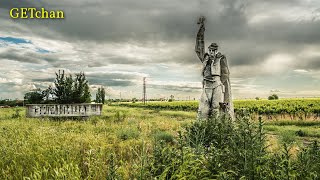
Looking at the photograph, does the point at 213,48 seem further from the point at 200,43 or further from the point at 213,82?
the point at 213,82

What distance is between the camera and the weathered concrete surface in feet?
61.4

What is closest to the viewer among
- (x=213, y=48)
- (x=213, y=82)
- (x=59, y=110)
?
(x=213, y=82)

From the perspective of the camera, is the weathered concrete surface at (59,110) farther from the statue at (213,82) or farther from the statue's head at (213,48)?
the statue's head at (213,48)

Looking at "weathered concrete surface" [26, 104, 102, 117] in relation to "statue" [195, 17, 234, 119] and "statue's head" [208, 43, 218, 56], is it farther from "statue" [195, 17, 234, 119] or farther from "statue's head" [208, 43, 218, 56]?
"statue's head" [208, 43, 218, 56]

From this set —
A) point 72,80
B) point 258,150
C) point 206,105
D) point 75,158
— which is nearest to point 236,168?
point 258,150

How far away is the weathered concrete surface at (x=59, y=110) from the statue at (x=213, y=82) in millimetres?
12140

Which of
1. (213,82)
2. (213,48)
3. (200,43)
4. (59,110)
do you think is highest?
(200,43)

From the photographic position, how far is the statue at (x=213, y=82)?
8.66 metres

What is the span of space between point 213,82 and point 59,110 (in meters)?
13.1

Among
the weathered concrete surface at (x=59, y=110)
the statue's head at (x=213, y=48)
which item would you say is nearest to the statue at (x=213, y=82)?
the statue's head at (x=213, y=48)

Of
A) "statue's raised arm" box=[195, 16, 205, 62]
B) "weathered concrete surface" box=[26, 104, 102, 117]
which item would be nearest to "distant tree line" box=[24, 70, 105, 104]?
"weathered concrete surface" box=[26, 104, 102, 117]

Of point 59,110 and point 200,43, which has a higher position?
point 200,43

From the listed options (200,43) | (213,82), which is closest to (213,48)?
(200,43)

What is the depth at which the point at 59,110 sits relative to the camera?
19.0m
